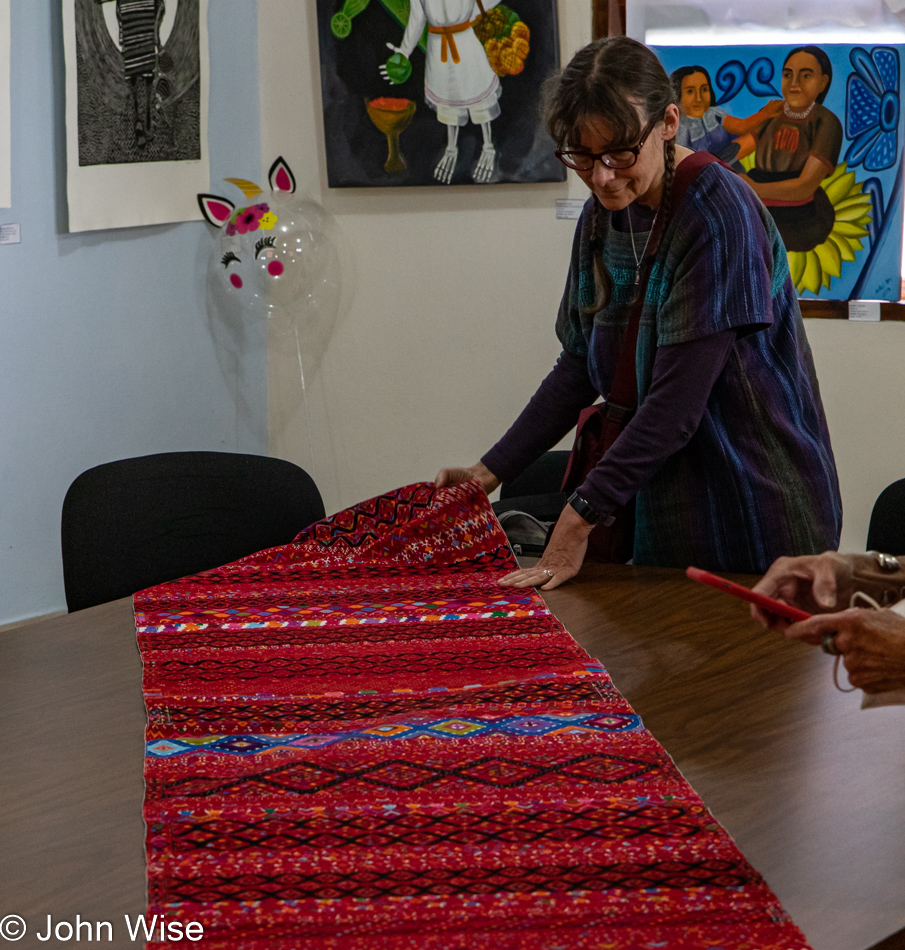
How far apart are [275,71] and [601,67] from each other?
10.2ft

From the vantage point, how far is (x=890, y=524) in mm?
2404

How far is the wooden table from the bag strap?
34 centimetres

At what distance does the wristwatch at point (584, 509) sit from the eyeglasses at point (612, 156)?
21.7 inches

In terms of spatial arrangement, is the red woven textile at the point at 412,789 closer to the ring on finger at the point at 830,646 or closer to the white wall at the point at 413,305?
the ring on finger at the point at 830,646

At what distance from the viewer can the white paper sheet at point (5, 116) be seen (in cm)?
370

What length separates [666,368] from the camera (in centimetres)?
199

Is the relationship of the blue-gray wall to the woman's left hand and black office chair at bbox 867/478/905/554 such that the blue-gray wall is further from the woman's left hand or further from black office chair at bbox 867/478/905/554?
Answer: black office chair at bbox 867/478/905/554

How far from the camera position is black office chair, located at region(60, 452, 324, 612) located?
2.31 meters

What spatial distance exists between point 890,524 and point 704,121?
193 centimetres

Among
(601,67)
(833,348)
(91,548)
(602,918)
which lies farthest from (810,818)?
(833,348)

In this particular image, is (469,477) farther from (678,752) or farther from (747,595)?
(747,595)

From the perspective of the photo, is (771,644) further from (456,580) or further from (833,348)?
(833,348)

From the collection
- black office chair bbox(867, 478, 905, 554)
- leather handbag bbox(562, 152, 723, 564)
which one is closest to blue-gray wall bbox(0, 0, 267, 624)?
leather handbag bbox(562, 152, 723, 564)

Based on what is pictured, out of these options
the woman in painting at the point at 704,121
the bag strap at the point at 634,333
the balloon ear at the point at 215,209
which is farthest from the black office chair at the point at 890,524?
the balloon ear at the point at 215,209
